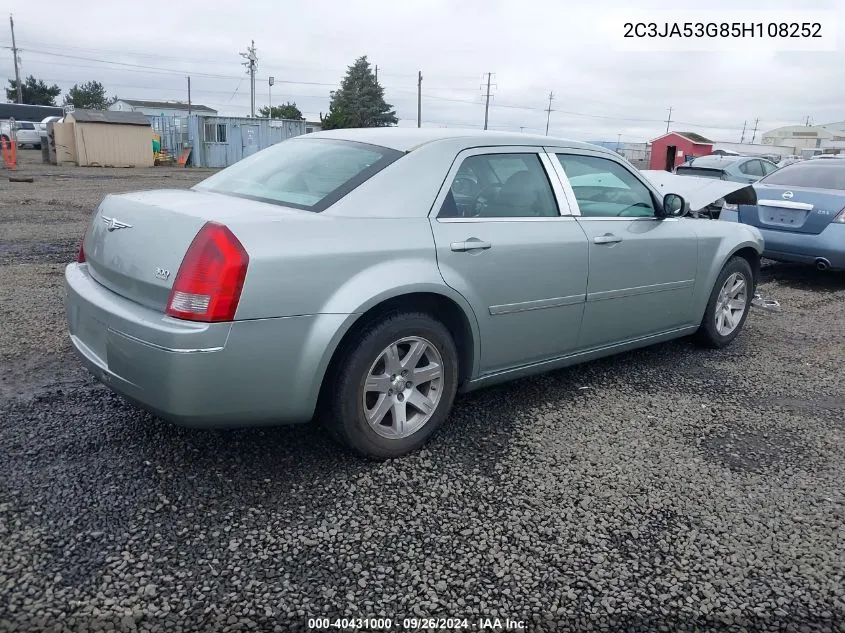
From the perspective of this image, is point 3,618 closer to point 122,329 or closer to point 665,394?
point 122,329

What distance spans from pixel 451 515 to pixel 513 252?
1369mm

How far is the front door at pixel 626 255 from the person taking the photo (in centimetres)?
399

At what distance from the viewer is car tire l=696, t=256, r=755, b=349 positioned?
16.5 ft

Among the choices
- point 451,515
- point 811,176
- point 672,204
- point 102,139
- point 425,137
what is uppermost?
point 425,137

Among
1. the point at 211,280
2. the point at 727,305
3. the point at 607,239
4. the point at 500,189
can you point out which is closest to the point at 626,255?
the point at 607,239

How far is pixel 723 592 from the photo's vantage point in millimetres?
2408

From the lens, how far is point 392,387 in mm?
3180

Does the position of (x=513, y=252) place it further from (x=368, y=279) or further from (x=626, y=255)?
(x=626, y=255)

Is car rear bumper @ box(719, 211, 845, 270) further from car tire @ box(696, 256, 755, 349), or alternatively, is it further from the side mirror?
the side mirror

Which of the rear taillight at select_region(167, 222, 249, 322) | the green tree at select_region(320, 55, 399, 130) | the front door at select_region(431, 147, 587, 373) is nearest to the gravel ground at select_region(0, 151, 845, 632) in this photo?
the front door at select_region(431, 147, 587, 373)

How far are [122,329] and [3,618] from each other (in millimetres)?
1112

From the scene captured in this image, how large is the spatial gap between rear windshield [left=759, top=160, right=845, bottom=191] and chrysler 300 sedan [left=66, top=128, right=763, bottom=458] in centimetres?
484

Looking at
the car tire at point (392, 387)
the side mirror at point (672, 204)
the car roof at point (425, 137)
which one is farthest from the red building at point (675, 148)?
the car tire at point (392, 387)

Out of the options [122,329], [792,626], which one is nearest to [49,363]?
[122,329]
